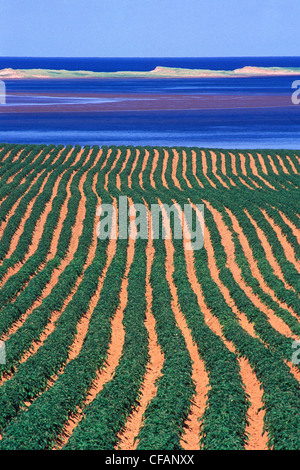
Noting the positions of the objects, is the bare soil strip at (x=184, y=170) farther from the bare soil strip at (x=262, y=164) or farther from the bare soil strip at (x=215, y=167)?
the bare soil strip at (x=262, y=164)

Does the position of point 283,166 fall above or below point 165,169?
above

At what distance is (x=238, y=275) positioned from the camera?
2500 cm

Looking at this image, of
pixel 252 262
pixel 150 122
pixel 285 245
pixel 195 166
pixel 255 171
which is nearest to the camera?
pixel 252 262

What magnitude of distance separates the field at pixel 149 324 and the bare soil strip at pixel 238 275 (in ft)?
0.29

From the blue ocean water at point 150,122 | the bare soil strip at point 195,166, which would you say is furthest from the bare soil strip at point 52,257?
the blue ocean water at point 150,122

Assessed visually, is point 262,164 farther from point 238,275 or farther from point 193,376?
point 193,376

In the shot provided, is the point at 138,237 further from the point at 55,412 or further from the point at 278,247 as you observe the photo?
the point at 55,412

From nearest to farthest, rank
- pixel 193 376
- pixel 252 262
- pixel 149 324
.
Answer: pixel 193 376
pixel 149 324
pixel 252 262

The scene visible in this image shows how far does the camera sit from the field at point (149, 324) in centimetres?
1311

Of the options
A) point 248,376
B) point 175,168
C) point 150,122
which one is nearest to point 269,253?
point 248,376

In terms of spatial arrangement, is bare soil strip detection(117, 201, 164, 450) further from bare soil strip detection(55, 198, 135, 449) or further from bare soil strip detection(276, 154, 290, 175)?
bare soil strip detection(276, 154, 290, 175)

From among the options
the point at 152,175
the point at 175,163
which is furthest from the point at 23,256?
the point at 175,163

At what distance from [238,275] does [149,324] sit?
22.3 feet

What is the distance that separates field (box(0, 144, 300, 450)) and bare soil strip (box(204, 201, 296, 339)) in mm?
87
